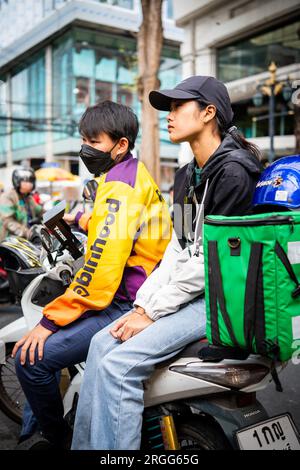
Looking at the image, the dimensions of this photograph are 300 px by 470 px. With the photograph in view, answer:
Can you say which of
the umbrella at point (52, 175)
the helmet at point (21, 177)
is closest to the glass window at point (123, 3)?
the umbrella at point (52, 175)

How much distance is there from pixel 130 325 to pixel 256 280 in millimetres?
663

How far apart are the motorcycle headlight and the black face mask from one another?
1148mm

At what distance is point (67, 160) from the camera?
30.8m

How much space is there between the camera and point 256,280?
5.08 ft

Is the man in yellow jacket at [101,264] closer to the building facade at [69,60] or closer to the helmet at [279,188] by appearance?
the helmet at [279,188]

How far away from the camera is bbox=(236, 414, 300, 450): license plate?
180 cm

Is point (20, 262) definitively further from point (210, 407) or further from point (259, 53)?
point (259, 53)

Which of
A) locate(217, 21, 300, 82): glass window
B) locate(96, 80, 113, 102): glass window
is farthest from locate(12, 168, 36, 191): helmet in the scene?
locate(96, 80, 113, 102): glass window

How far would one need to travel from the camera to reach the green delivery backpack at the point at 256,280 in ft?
4.96

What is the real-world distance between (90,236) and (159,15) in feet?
28.6

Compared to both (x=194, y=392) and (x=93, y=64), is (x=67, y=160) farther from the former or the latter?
(x=194, y=392)

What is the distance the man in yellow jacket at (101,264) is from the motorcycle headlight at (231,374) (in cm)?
54

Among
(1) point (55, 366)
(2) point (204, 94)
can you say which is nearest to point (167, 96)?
(2) point (204, 94)

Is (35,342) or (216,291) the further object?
(35,342)
